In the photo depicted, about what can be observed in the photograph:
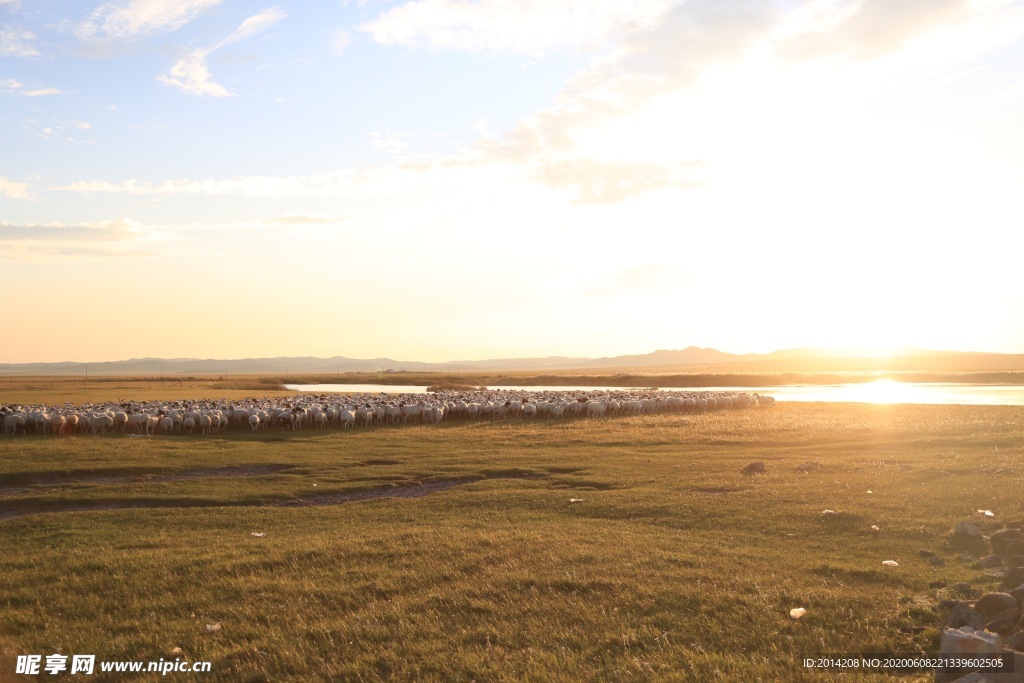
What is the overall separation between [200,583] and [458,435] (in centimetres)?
2003

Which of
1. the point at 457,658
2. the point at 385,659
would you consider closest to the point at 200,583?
the point at 385,659

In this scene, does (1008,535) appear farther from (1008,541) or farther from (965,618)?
(965,618)

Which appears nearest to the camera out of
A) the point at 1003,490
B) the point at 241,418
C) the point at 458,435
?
the point at 1003,490

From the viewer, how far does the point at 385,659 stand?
24.4 ft

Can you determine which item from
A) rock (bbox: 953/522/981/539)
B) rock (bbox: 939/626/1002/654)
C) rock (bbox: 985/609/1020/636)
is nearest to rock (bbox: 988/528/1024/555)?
rock (bbox: 953/522/981/539)

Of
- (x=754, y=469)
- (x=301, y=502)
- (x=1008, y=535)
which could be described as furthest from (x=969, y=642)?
(x=301, y=502)

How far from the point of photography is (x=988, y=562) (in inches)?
390

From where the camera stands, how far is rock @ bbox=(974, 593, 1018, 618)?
7.75 meters

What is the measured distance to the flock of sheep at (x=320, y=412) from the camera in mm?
30359

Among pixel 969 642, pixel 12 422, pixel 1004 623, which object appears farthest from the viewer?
pixel 12 422

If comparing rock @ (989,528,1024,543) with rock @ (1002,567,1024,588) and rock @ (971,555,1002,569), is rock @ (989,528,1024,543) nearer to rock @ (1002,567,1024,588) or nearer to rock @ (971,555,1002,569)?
rock @ (971,555,1002,569)

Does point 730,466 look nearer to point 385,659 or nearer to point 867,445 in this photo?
point 867,445

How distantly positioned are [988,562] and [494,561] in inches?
267

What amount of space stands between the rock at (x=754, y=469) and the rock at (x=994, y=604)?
10.1 meters
